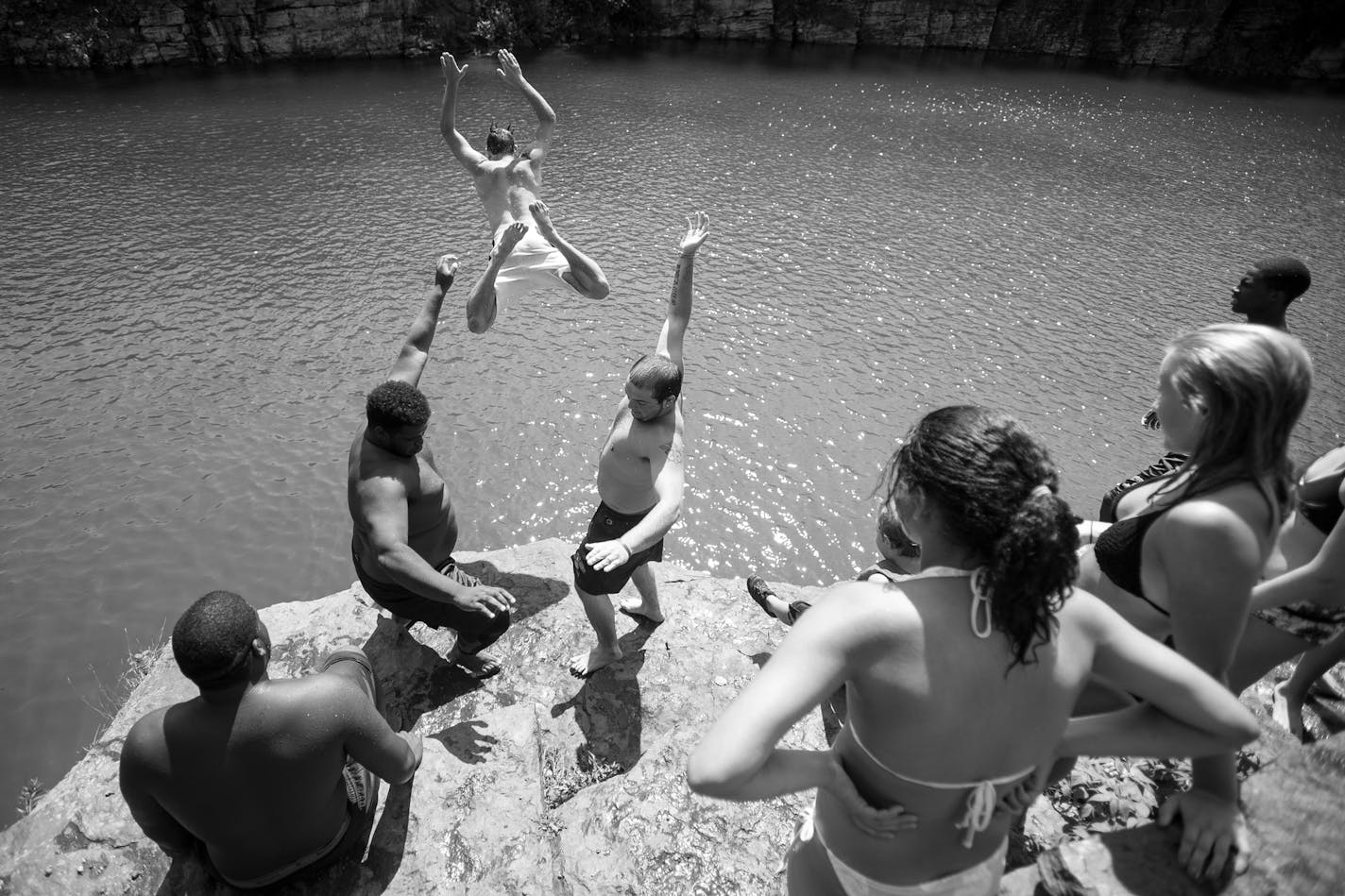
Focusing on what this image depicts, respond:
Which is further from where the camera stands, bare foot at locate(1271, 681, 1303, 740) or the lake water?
the lake water

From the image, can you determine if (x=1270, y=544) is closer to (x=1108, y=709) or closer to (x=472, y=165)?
(x=1108, y=709)

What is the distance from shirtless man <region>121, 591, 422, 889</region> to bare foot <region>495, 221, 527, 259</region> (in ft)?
10.1

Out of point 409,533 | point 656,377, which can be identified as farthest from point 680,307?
point 409,533

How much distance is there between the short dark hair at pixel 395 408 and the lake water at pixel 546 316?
2966mm

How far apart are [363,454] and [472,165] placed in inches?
139

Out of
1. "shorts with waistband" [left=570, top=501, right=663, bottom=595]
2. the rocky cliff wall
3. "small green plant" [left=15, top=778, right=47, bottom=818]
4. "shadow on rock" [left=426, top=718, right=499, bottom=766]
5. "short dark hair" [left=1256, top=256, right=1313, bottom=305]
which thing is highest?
the rocky cliff wall

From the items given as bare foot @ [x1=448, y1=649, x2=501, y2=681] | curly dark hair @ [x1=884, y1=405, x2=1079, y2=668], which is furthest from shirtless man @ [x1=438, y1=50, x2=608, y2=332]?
curly dark hair @ [x1=884, y1=405, x2=1079, y2=668]

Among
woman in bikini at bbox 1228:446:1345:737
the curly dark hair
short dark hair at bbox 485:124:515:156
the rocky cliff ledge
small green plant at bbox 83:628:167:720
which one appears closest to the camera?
A: the curly dark hair

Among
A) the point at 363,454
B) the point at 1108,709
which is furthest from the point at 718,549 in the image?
the point at 1108,709

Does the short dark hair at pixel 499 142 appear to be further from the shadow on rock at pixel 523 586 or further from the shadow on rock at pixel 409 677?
the shadow on rock at pixel 409 677

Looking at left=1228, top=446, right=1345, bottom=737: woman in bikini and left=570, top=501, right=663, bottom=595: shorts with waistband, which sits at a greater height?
left=1228, top=446, right=1345, bottom=737: woman in bikini

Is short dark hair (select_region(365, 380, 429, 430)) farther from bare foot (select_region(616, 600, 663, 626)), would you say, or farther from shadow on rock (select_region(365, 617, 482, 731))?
bare foot (select_region(616, 600, 663, 626))

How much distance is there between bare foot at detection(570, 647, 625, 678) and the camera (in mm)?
3766

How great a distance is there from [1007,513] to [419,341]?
3.72 metres
